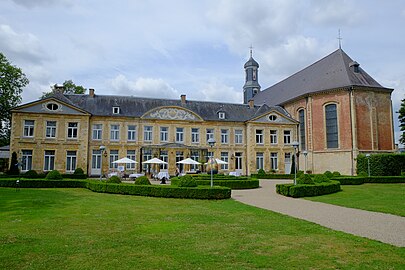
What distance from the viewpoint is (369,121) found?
1291 inches

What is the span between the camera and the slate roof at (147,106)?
31.6 m

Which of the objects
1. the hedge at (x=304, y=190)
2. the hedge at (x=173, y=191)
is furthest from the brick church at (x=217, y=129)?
the hedge at (x=173, y=191)

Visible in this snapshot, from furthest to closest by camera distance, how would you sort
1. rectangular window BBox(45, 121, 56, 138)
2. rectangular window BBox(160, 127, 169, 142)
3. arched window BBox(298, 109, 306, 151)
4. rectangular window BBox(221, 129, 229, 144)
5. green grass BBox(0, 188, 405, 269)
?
arched window BBox(298, 109, 306, 151)
rectangular window BBox(221, 129, 229, 144)
rectangular window BBox(160, 127, 169, 142)
rectangular window BBox(45, 121, 56, 138)
green grass BBox(0, 188, 405, 269)

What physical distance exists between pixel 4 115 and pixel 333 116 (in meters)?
36.1

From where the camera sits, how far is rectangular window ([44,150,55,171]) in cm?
2933

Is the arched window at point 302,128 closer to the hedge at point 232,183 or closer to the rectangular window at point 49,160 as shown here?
the hedge at point 232,183

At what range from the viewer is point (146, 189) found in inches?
606

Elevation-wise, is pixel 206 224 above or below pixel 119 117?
below

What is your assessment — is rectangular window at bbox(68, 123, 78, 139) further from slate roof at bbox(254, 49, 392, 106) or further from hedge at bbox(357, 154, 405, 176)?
hedge at bbox(357, 154, 405, 176)

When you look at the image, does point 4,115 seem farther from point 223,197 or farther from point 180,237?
point 180,237

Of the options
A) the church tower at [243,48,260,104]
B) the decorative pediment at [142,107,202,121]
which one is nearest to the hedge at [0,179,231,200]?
the decorative pediment at [142,107,202,121]

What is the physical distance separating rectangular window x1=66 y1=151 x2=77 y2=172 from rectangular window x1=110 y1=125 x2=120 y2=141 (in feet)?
12.6

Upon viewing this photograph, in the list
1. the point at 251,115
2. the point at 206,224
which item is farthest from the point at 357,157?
the point at 206,224

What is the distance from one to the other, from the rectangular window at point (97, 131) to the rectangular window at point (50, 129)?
11.7 feet
